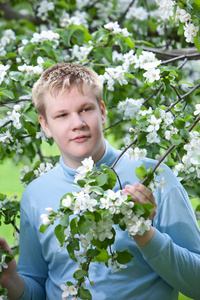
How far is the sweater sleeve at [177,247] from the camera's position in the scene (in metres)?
1.59

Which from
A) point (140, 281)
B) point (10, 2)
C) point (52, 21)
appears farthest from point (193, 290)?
point (10, 2)

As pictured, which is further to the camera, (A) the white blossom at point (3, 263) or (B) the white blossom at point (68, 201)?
(A) the white blossom at point (3, 263)

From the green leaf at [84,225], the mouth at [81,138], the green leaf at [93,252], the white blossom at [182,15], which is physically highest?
the white blossom at [182,15]

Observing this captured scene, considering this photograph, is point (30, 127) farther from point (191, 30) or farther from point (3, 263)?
point (191, 30)

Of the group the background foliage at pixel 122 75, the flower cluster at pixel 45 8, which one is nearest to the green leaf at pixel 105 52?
the background foliage at pixel 122 75

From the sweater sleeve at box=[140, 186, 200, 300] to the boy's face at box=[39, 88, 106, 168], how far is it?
326mm

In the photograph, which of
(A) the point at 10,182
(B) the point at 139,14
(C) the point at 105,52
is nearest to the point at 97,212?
(C) the point at 105,52

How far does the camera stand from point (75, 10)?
369 cm

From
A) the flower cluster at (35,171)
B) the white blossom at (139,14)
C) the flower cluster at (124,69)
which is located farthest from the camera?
the white blossom at (139,14)

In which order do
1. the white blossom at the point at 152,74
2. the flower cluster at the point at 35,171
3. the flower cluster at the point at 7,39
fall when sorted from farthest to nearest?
the flower cluster at the point at 7,39
the flower cluster at the point at 35,171
the white blossom at the point at 152,74

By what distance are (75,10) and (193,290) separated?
2525mm

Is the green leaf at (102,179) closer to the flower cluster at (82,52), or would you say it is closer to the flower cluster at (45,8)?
the flower cluster at (82,52)

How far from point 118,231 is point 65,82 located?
1.81 feet

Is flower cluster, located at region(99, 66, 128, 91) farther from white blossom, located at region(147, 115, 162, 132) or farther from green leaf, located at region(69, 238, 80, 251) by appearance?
green leaf, located at region(69, 238, 80, 251)
